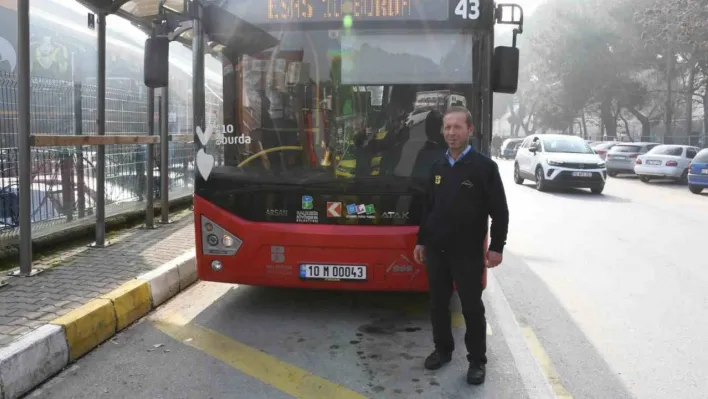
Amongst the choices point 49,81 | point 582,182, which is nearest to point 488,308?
point 49,81

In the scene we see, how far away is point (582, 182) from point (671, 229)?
6.11m

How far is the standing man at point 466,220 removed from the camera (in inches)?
151

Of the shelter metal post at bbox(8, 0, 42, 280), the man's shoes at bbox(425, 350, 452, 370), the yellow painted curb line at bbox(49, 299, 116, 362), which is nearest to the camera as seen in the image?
the man's shoes at bbox(425, 350, 452, 370)

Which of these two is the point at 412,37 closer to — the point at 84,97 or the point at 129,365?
the point at 129,365

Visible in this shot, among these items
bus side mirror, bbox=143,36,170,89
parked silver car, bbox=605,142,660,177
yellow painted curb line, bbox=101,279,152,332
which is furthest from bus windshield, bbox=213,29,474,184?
parked silver car, bbox=605,142,660,177

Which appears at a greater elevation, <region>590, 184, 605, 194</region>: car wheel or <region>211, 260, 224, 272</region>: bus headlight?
<region>211, 260, 224, 272</region>: bus headlight

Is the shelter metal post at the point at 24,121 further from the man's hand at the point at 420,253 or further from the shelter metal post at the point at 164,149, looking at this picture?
the man's hand at the point at 420,253

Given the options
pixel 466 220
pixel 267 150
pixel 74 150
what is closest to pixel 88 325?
pixel 267 150

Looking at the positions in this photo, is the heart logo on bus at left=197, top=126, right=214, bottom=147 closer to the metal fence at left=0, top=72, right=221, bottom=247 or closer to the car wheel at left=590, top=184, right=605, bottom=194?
the metal fence at left=0, top=72, right=221, bottom=247

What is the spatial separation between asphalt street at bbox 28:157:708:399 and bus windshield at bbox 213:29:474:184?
1.25 metres

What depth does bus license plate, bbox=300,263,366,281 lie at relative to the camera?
495 cm

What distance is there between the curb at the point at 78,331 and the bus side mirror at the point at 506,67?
3434mm

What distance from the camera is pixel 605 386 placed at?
3941mm

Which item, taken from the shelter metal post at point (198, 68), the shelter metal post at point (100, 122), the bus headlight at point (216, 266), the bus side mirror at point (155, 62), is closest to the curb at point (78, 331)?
the bus headlight at point (216, 266)
